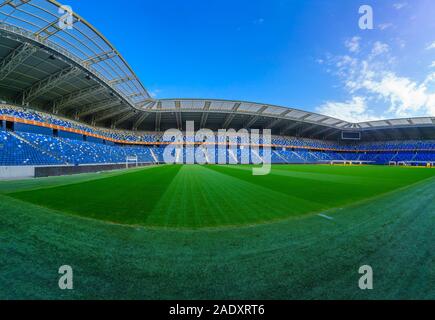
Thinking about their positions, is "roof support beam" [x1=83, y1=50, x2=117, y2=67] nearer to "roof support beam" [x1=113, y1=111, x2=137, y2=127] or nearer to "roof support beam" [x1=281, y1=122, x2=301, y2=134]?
"roof support beam" [x1=113, y1=111, x2=137, y2=127]

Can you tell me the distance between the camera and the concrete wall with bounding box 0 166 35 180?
13070 millimetres

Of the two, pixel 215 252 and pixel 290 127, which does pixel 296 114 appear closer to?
pixel 290 127

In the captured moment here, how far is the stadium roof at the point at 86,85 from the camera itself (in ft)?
54.7

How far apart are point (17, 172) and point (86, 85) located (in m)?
18.2

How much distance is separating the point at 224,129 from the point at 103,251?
52.1m

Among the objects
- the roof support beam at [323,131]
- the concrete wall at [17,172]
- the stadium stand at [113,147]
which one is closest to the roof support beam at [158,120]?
the stadium stand at [113,147]

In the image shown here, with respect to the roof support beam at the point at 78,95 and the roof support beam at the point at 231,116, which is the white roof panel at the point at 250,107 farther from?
the roof support beam at the point at 78,95

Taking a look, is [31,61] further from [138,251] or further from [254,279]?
[254,279]

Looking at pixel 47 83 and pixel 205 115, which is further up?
pixel 205 115

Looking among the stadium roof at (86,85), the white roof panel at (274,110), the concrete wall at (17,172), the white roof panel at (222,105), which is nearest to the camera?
the concrete wall at (17,172)

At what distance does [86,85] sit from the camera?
2716cm

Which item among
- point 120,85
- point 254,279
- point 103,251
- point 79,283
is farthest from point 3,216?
point 120,85

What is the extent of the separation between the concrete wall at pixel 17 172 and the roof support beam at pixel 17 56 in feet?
37.8

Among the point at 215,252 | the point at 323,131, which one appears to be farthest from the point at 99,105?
the point at 323,131
